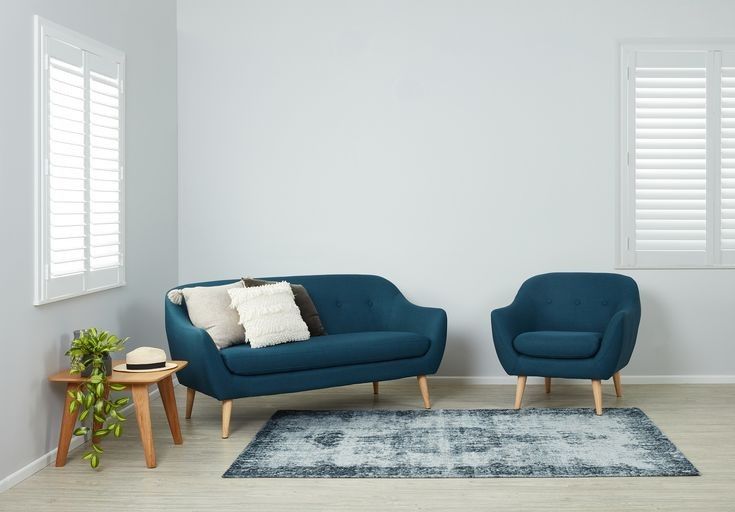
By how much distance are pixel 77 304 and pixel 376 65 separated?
2686 millimetres

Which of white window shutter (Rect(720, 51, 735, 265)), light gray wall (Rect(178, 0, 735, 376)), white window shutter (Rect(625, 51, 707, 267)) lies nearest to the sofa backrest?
light gray wall (Rect(178, 0, 735, 376))

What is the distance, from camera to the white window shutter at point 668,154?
230 inches

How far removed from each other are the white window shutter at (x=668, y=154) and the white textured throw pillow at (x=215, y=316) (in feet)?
9.24

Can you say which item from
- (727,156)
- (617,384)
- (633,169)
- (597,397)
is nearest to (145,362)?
(597,397)

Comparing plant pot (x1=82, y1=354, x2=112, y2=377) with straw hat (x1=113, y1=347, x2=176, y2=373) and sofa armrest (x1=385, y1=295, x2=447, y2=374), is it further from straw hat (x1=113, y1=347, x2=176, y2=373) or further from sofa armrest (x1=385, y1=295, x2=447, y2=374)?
sofa armrest (x1=385, y1=295, x2=447, y2=374)

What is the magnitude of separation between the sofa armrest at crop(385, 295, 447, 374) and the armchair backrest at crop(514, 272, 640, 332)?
0.62m

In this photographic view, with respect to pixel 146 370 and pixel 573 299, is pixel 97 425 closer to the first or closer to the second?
pixel 146 370

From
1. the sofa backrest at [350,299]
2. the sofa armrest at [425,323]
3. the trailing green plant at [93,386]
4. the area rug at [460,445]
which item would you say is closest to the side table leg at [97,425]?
the trailing green plant at [93,386]

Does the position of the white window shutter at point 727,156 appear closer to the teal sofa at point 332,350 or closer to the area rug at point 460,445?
the area rug at point 460,445

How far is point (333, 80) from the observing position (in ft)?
19.6

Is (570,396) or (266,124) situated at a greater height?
(266,124)

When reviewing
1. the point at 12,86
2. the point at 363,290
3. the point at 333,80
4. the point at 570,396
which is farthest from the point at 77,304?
the point at 570,396

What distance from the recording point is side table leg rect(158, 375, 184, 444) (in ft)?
14.3

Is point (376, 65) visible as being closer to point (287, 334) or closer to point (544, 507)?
point (287, 334)
